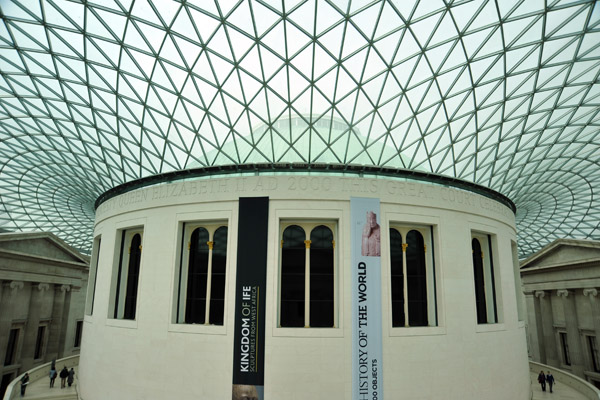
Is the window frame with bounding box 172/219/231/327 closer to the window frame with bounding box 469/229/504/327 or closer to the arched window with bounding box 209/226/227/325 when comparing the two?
the arched window with bounding box 209/226/227/325

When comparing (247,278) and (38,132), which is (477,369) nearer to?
(247,278)

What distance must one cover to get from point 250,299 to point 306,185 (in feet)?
22.2

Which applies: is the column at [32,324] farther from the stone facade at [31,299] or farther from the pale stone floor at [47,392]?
the pale stone floor at [47,392]

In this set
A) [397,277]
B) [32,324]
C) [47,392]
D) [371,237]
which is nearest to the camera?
[371,237]

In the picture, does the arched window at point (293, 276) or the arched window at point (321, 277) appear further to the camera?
the arched window at point (321, 277)

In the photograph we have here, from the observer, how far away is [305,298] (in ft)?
69.4

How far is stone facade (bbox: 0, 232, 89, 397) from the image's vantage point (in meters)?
40.1

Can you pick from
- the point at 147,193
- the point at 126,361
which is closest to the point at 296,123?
the point at 147,193

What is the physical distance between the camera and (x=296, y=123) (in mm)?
25031

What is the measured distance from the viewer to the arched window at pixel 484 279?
25469mm

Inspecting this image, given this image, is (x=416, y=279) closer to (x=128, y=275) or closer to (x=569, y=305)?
(x=128, y=275)

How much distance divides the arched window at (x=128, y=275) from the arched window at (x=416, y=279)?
677 inches

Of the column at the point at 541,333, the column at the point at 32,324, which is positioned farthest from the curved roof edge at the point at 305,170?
the column at the point at 541,333

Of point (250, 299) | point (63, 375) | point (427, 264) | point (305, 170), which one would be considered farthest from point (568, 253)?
point (63, 375)
